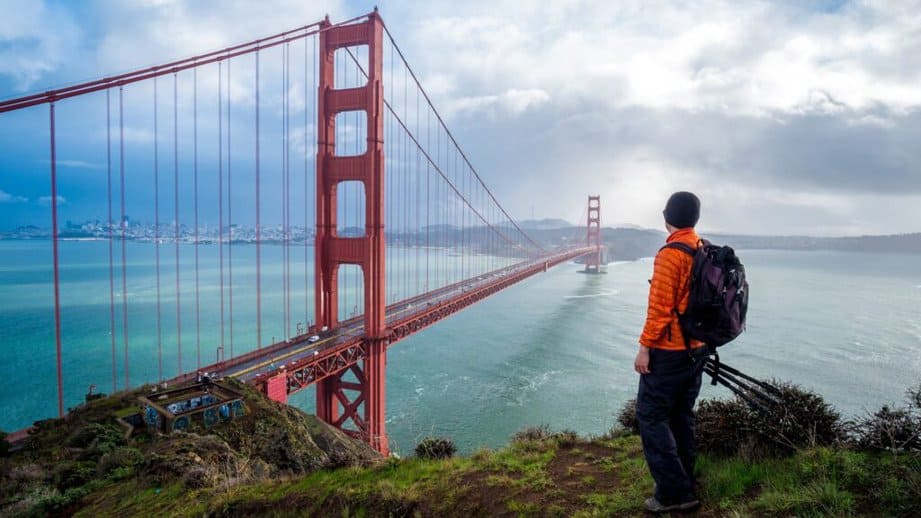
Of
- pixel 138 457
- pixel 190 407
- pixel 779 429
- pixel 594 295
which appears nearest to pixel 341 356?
pixel 190 407

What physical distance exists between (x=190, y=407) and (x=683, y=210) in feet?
26.3

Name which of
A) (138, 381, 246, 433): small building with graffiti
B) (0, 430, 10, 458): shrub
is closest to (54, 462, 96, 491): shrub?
(138, 381, 246, 433): small building with graffiti

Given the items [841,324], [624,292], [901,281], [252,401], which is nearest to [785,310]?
[841,324]

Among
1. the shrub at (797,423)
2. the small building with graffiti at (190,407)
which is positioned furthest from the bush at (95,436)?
the shrub at (797,423)

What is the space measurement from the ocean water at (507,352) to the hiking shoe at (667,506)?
492cm

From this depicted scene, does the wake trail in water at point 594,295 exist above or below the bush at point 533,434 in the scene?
below

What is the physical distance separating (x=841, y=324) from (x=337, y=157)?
99.5 ft

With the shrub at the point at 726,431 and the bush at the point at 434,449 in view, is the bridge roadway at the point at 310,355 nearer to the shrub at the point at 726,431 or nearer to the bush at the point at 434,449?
the bush at the point at 434,449

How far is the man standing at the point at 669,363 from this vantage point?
2.13m

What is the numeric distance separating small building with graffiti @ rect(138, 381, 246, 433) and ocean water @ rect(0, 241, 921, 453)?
9.61 feet

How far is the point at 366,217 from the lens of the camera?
12.8 metres

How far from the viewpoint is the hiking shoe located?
7.28ft

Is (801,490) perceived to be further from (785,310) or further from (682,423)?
(785,310)

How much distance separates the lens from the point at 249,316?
3119 centimetres
